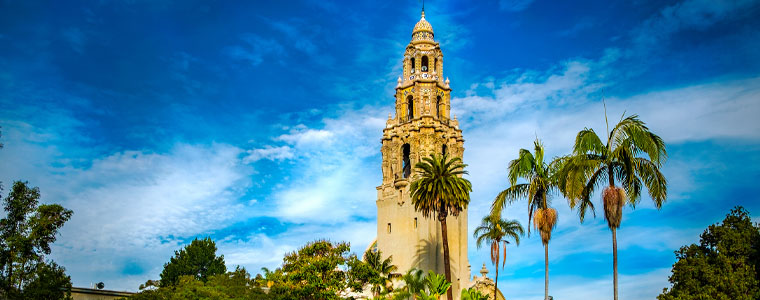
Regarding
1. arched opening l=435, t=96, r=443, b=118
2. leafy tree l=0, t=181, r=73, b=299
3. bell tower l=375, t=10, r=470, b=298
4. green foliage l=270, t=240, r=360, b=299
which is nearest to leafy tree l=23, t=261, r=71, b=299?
leafy tree l=0, t=181, r=73, b=299

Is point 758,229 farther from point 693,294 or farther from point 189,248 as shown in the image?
point 189,248

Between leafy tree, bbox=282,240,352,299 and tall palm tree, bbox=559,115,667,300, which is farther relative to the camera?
leafy tree, bbox=282,240,352,299

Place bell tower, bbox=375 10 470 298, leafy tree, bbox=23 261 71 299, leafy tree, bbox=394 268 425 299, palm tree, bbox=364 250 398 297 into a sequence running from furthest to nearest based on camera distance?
bell tower, bbox=375 10 470 298 → palm tree, bbox=364 250 398 297 → leafy tree, bbox=394 268 425 299 → leafy tree, bbox=23 261 71 299

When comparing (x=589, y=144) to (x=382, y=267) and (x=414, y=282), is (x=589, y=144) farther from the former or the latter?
(x=382, y=267)

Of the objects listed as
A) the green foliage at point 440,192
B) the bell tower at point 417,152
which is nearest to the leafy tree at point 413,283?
the bell tower at point 417,152

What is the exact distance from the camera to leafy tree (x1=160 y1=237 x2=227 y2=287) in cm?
8294

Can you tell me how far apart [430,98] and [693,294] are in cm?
4836

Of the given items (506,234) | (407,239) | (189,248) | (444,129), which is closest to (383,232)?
(407,239)

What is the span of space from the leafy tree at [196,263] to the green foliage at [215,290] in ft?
71.6

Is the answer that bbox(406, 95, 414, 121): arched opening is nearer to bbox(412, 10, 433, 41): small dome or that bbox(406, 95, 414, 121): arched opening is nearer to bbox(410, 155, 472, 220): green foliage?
bbox(412, 10, 433, 41): small dome

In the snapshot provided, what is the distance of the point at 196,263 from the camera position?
8538 cm

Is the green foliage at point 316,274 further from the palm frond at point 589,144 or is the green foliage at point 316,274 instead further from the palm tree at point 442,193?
the palm frond at point 589,144

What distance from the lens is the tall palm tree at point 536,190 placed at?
37.5 meters

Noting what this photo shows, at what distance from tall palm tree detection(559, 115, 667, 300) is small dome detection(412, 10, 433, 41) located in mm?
51418
